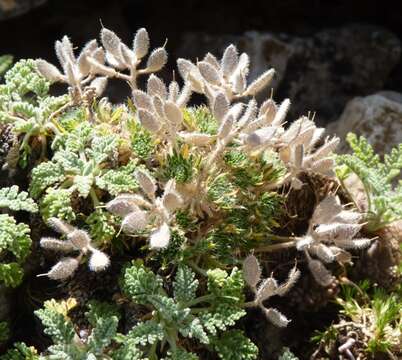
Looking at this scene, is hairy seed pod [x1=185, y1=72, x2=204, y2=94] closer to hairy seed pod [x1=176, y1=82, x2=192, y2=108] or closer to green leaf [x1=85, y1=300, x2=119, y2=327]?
hairy seed pod [x1=176, y1=82, x2=192, y2=108]

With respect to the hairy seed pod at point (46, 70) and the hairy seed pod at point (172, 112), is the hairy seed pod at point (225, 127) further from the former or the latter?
the hairy seed pod at point (46, 70)

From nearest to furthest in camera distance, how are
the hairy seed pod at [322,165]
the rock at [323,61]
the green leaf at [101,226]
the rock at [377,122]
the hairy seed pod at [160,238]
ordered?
the hairy seed pod at [160,238] < the green leaf at [101,226] < the hairy seed pod at [322,165] < the rock at [377,122] < the rock at [323,61]

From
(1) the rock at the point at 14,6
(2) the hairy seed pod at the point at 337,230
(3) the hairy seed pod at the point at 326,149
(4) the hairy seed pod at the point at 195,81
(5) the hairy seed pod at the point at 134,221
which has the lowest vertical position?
(2) the hairy seed pod at the point at 337,230

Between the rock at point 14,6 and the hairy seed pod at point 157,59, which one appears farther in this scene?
the rock at point 14,6

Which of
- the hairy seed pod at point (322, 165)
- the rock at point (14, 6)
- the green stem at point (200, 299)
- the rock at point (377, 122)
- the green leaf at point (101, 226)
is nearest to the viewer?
the green stem at point (200, 299)

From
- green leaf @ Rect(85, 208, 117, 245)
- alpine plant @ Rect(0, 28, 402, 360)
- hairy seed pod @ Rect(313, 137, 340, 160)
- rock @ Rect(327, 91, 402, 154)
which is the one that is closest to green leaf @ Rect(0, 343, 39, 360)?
alpine plant @ Rect(0, 28, 402, 360)

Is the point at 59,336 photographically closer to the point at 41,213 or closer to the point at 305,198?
the point at 41,213

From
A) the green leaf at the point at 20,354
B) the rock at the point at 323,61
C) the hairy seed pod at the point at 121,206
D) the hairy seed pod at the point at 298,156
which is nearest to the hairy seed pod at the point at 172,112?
the hairy seed pod at the point at 121,206

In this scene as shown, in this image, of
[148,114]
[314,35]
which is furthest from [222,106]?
[314,35]
